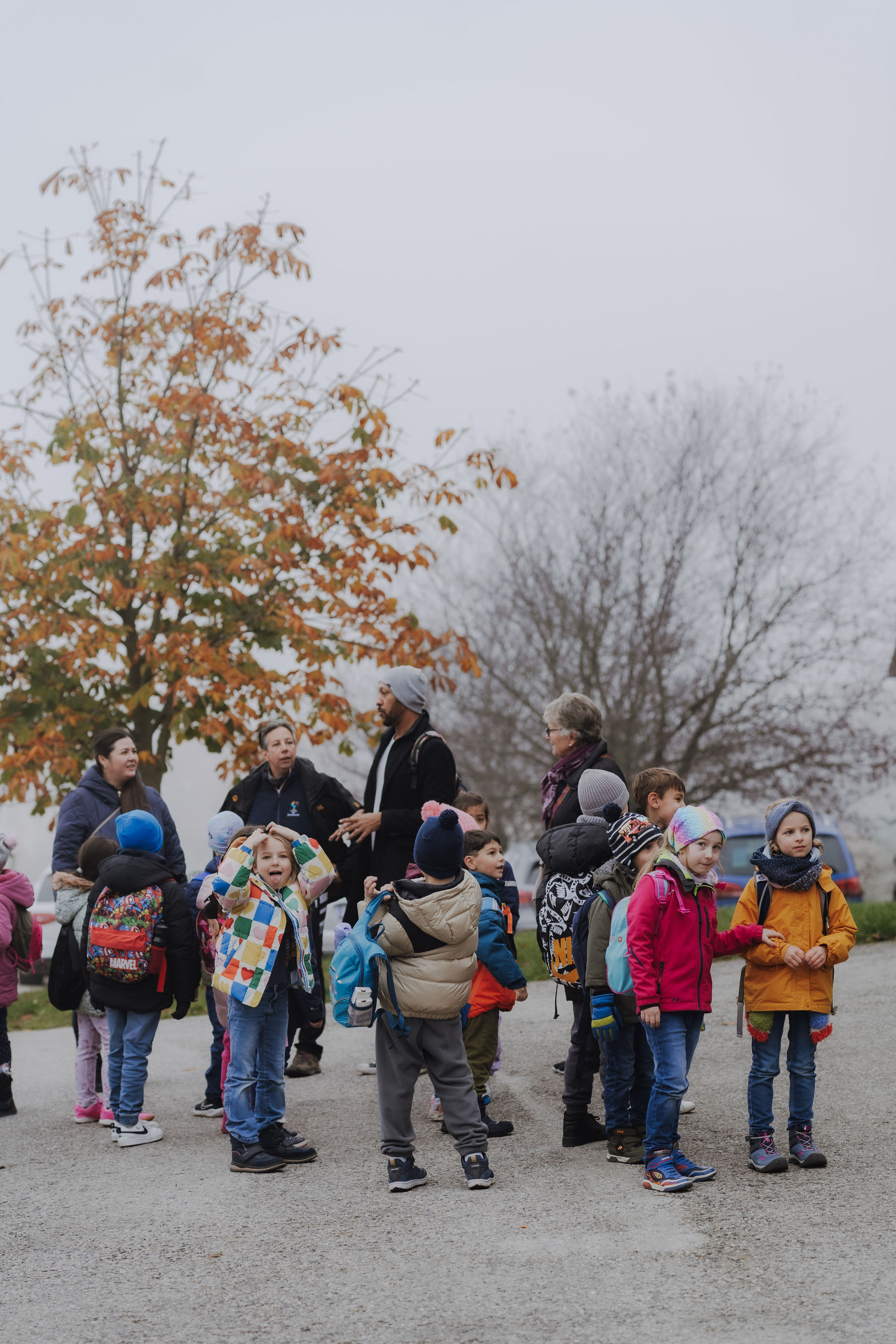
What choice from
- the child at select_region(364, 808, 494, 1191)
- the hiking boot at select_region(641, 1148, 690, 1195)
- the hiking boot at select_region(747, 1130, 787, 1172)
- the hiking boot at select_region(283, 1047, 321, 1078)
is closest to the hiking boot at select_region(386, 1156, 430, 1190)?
the child at select_region(364, 808, 494, 1191)

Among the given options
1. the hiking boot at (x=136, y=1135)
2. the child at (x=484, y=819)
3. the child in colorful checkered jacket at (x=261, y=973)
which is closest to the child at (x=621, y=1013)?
the child at (x=484, y=819)

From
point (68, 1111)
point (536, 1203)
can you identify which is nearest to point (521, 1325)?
point (536, 1203)

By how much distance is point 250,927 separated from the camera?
17.4ft

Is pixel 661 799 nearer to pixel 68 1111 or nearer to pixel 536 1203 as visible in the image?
Answer: pixel 536 1203

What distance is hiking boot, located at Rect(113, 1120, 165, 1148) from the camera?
19.3 feet

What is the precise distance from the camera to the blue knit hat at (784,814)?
4.91 meters

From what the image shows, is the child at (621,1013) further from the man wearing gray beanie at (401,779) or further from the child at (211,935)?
the child at (211,935)

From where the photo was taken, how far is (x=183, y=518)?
11086 mm

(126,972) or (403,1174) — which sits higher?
(126,972)

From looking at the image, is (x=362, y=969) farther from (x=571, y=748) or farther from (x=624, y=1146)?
(x=571, y=748)

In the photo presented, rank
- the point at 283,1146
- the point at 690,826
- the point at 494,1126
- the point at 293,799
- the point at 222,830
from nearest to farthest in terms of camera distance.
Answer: the point at 690,826
the point at 283,1146
the point at 494,1126
the point at 222,830
the point at 293,799

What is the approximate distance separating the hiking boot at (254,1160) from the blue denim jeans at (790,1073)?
203 centimetres

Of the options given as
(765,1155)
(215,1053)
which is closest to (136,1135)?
(215,1053)

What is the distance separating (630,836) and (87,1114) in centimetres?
348
